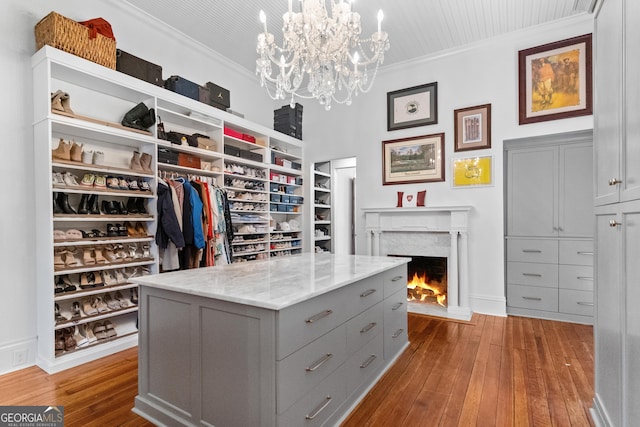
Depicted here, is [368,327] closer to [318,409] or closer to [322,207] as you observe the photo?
[318,409]

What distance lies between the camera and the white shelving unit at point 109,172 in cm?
238

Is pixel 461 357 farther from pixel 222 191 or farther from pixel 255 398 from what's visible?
pixel 222 191

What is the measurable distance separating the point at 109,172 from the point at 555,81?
15.1 feet

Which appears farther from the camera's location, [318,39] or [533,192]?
[533,192]

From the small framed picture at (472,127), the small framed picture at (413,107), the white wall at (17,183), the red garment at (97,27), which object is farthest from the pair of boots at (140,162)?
the small framed picture at (472,127)

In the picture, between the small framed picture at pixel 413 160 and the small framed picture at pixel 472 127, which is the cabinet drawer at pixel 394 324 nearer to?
the small framed picture at pixel 413 160

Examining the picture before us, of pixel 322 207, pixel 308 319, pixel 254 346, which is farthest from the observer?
pixel 322 207

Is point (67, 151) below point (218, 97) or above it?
below

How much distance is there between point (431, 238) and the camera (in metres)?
3.98

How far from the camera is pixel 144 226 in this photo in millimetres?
3086

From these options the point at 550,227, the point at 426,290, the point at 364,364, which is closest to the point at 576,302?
the point at 550,227

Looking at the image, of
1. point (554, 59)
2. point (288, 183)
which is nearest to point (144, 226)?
point (288, 183)

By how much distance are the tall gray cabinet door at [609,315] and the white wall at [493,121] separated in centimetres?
202

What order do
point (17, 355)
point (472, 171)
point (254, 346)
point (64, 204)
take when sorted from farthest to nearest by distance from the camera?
point (472, 171) → point (64, 204) → point (17, 355) → point (254, 346)
